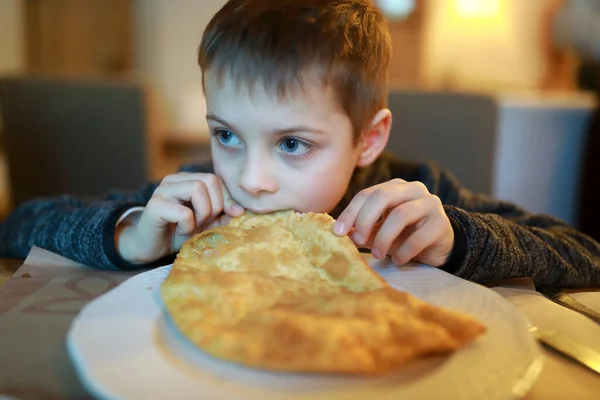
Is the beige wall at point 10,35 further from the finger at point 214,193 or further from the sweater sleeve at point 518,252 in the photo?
the sweater sleeve at point 518,252

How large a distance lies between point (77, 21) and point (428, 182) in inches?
181

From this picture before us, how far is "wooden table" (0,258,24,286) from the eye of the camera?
0.80 m

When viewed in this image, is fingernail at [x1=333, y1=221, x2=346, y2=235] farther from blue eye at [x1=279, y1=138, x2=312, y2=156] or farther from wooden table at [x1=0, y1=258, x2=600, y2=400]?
wooden table at [x1=0, y1=258, x2=600, y2=400]

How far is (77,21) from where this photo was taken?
4891mm

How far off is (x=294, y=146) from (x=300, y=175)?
0.05m

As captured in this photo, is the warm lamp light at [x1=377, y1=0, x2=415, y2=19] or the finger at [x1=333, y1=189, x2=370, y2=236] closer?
the finger at [x1=333, y1=189, x2=370, y2=236]

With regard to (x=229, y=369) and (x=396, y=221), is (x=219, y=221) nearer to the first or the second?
(x=396, y=221)

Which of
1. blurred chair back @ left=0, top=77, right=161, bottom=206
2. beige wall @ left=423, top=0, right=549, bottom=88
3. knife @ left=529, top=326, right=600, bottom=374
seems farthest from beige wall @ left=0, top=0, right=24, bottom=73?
knife @ left=529, top=326, right=600, bottom=374

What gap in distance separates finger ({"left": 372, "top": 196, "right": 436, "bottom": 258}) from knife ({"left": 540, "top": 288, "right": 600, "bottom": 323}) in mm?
223

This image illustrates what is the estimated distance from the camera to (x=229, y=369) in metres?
0.47

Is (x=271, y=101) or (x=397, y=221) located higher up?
(x=271, y=101)

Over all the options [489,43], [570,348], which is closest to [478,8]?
[489,43]

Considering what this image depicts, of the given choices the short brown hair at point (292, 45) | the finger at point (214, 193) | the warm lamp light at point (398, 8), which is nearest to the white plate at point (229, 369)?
the finger at point (214, 193)

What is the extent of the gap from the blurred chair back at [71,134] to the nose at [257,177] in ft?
5.23
